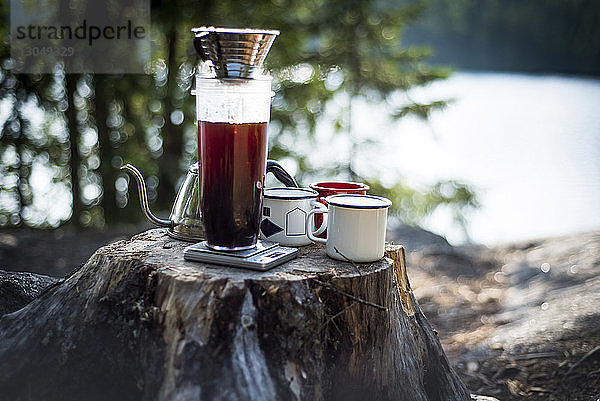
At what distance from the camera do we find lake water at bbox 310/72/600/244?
5.61 meters

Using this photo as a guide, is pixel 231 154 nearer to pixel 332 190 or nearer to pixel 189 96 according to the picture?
pixel 332 190

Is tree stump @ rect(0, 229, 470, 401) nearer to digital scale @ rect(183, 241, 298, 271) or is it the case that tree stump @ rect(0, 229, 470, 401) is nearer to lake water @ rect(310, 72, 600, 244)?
digital scale @ rect(183, 241, 298, 271)

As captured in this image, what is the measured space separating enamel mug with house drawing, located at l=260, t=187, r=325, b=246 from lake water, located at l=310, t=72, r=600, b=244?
11.9ft

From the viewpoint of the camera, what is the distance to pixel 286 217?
5.44ft

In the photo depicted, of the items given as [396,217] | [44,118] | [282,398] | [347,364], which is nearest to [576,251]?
[396,217]

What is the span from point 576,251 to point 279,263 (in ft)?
8.84

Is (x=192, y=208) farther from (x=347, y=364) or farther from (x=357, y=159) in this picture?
(x=357, y=159)

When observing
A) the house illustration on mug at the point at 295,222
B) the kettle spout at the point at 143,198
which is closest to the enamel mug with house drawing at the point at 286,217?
the house illustration on mug at the point at 295,222

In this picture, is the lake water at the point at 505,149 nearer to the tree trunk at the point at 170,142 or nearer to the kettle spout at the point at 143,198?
the tree trunk at the point at 170,142

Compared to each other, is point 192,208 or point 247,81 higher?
point 247,81

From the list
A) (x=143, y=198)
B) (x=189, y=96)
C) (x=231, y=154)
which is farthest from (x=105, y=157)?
(x=231, y=154)

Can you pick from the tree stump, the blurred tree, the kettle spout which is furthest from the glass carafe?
the blurred tree

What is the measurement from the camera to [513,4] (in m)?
6.95

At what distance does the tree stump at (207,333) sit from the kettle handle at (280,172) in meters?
0.21
